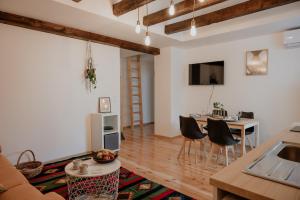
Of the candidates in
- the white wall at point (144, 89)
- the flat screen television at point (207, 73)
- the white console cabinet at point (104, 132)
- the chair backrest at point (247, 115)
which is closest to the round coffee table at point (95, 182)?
the white console cabinet at point (104, 132)

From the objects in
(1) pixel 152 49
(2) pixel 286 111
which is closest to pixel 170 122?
(1) pixel 152 49

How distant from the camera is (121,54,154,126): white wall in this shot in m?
6.50

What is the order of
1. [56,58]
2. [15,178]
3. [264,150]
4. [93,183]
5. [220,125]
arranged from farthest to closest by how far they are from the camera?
[56,58]
[220,125]
[93,183]
[15,178]
[264,150]

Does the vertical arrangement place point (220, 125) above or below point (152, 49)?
below

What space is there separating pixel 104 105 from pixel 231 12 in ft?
9.46

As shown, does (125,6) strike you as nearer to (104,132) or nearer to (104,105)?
(104,105)

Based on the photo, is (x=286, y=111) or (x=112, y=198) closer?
(x=112, y=198)

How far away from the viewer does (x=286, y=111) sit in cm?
376

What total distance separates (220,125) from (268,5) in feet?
5.95

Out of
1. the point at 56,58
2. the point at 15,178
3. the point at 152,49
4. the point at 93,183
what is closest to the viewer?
the point at 15,178

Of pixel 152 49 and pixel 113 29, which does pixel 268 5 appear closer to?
pixel 113 29

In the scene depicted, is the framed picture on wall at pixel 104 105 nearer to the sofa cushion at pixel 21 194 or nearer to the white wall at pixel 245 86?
the white wall at pixel 245 86

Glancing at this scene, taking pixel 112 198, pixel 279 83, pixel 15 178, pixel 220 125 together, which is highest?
pixel 279 83

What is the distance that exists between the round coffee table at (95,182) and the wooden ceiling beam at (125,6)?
2.10m
